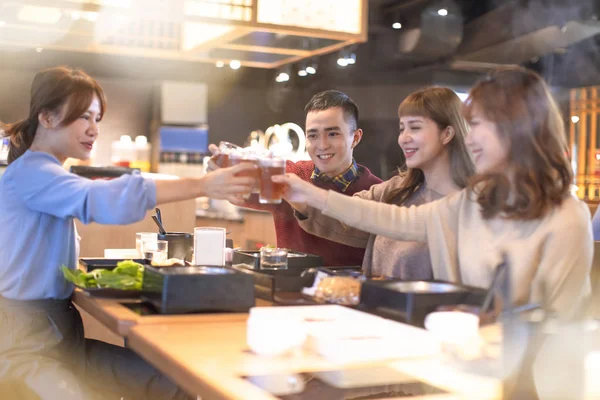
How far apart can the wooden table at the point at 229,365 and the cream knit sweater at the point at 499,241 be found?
620 millimetres

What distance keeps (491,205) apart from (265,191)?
0.68 meters

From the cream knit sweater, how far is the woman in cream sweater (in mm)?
331

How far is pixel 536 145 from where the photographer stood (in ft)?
6.54

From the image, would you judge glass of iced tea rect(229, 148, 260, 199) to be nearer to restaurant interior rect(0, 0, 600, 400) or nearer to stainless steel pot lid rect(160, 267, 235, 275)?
restaurant interior rect(0, 0, 600, 400)

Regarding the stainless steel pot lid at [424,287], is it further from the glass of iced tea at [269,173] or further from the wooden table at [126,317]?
the glass of iced tea at [269,173]

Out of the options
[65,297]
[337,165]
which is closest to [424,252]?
[337,165]

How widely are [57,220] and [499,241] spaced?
1.33 meters

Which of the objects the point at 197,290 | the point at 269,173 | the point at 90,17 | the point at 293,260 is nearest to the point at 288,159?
the point at 90,17

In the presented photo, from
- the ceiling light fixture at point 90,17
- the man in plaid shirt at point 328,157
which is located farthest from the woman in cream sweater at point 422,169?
the ceiling light fixture at point 90,17

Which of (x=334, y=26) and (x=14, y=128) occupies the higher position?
(x=334, y=26)

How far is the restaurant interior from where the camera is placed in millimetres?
1349

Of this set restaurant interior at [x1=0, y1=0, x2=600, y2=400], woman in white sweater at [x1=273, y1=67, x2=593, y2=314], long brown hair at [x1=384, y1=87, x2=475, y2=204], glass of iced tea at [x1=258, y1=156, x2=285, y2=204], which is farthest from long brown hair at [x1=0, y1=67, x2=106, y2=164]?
woman in white sweater at [x1=273, y1=67, x2=593, y2=314]

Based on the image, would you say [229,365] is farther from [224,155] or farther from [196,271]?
[224,155]

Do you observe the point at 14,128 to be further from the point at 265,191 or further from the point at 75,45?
the point at 75,45
